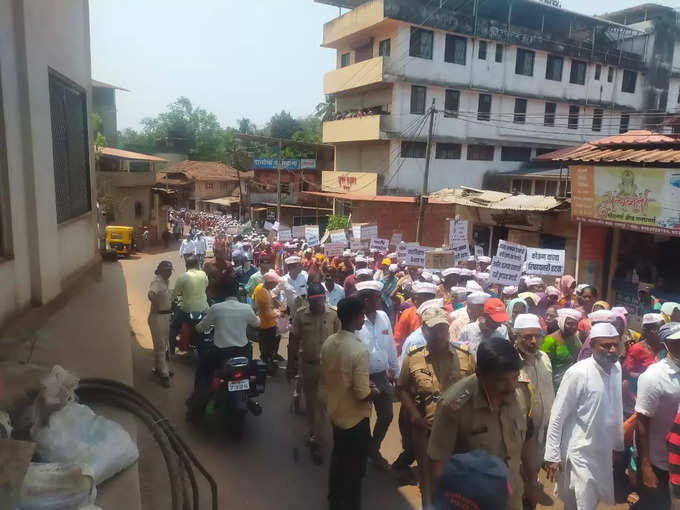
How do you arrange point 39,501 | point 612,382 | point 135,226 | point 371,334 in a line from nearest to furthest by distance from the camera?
point 39,501 < point 612,382 < point 371,334 < point 135,226

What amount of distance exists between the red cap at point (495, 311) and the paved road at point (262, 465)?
5.47ft

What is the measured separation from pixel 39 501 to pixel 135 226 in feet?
100

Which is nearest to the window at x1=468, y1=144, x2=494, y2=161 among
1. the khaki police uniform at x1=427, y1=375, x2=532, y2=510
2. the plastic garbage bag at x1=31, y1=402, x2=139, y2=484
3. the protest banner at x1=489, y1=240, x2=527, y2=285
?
the protest banner at x1=489, y1=240, x2=527, y2=285

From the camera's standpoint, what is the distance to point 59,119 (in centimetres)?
505

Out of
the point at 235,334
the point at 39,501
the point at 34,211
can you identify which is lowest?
the point at 235,334

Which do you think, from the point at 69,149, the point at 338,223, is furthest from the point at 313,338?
the point at 338,223

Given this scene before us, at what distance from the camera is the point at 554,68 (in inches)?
1193

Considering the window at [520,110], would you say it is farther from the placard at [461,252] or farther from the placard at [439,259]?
the placard at [439,259]

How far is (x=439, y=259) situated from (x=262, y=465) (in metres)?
5.90

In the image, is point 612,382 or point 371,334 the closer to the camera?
point 612,382

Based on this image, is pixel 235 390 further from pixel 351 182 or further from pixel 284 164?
pixel 284 164

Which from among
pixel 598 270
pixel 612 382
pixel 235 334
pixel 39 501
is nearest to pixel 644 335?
pixel 612 382

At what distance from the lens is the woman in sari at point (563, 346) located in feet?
16.6

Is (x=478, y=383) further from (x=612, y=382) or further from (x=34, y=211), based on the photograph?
(x=34, y=211)
